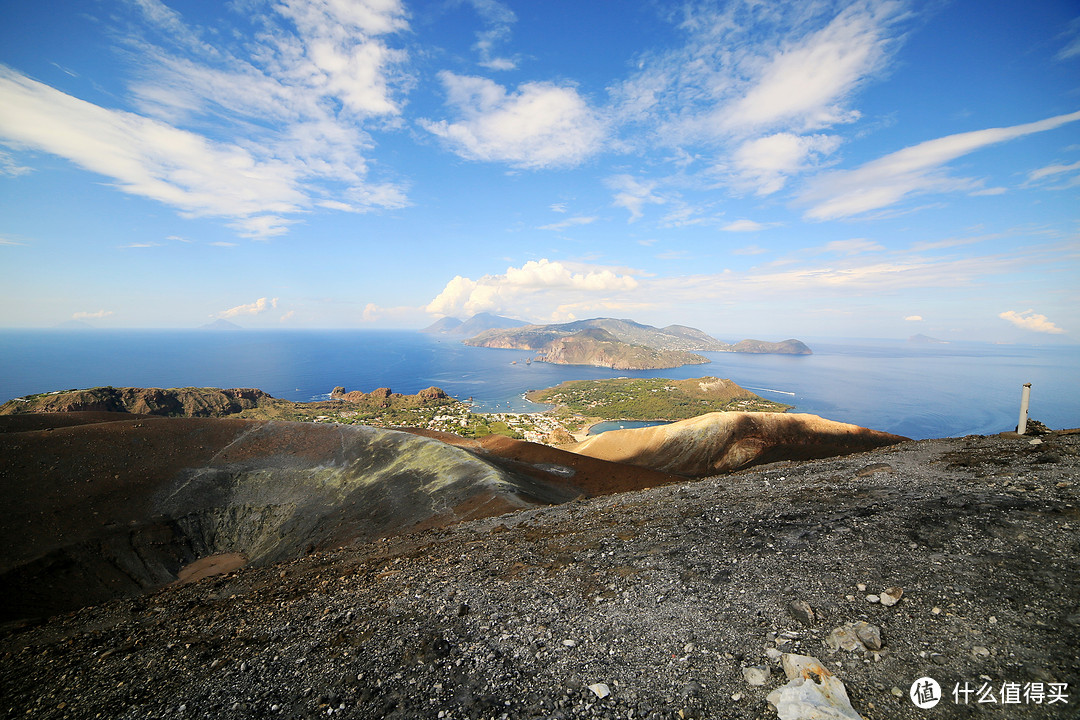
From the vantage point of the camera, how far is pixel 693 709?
14.0 ft

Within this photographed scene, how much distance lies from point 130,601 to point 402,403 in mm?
84865

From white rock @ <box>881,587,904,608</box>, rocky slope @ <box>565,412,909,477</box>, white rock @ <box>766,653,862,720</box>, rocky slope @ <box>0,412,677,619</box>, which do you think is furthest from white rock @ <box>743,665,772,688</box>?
rocky slope @ <box>565,412,909,477</box>

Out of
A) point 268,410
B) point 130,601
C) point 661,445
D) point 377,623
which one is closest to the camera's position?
point 377,623

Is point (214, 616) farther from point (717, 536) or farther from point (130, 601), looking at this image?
point (717, 536)

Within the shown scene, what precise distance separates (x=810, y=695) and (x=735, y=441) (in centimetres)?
3747

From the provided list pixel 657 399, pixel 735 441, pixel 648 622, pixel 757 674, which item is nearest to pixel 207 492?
pixel 648 622

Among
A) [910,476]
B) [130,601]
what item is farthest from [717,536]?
[130,601]

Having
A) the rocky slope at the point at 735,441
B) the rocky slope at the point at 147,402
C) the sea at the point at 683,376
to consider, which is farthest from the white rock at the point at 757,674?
the sea at the point at 683,376

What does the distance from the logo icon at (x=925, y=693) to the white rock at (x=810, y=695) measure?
67cm

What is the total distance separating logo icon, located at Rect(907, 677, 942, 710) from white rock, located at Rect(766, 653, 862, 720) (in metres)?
0.67

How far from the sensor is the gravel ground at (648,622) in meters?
4.48

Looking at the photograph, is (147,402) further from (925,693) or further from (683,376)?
(683,376)

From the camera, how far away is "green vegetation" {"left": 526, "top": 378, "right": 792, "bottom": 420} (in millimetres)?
99812

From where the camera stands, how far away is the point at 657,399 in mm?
110812
